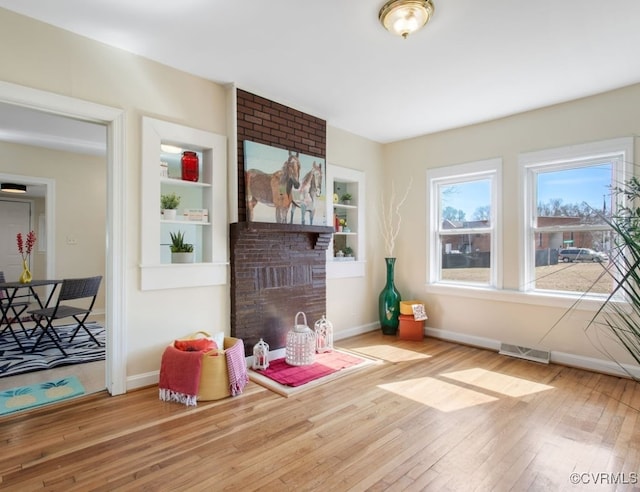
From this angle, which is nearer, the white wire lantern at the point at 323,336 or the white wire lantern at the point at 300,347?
the white wire lantern at the point at 300,347

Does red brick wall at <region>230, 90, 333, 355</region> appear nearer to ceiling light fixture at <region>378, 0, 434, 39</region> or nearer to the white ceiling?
the white ceiling

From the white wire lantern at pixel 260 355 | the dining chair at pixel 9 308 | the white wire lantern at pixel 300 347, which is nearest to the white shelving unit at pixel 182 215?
the white wire lantern at pixel 260 355

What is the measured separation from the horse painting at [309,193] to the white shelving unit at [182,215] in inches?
30.9

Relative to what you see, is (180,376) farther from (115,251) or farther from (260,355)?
(115,251)

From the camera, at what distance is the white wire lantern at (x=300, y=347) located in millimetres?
3438

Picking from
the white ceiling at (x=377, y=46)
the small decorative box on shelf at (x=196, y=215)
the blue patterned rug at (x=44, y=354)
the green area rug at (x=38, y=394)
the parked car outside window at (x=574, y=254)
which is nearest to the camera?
the white ceiling at (x=377, y=46)

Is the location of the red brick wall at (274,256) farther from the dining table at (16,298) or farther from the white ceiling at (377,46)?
the dining table at (16,298)

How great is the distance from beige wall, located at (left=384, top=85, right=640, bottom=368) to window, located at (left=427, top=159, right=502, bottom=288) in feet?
0.37

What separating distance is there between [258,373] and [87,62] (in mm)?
2863

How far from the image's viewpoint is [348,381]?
10.3 ft

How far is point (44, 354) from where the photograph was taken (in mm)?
3723

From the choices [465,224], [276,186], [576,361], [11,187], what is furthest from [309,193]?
[11,187]

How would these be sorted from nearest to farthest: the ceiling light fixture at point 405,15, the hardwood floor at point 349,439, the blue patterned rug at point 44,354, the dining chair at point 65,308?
the hardwood floor at point 349,439 < the ceiling light fixture at point 405,15 < the blue patterned rug at point 44,354 < the dining chair at point 65,308

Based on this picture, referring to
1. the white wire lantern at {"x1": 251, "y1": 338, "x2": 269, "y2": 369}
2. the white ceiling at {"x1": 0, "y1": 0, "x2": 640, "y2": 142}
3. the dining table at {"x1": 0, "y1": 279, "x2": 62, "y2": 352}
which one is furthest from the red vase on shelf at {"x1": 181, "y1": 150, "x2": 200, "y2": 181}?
the dining table at {"x1": 0, "y1": 279, "x2": 62, "y2": 352}
